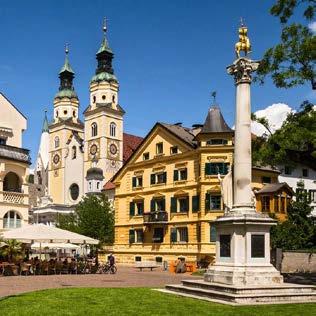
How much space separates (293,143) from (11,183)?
84.3 feet

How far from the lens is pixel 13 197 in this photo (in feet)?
136

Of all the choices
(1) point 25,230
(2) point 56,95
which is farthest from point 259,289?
(2) point 56,95

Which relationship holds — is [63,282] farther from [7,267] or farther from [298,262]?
[298,262]

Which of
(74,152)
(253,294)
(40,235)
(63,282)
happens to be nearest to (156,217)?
(40,235)

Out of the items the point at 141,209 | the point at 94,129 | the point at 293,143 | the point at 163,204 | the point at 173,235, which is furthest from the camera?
the point at 94,129

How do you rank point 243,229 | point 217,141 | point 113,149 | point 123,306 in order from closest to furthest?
1. point 123,306
2. point 243,229
3. point 217,141
4. point 113,149

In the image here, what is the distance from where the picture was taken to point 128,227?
54.2 meters

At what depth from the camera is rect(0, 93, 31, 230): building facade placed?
4097 cm

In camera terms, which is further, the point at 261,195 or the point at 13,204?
the point at 261,195

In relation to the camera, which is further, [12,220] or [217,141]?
[217,141]

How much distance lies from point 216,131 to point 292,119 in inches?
836

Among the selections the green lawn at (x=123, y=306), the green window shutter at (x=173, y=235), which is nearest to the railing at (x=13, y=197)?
the green window shutter at (x=173, y=235)

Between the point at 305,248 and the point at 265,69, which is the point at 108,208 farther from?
the point at 265,69

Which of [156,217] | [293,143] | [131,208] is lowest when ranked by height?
[156,217]
